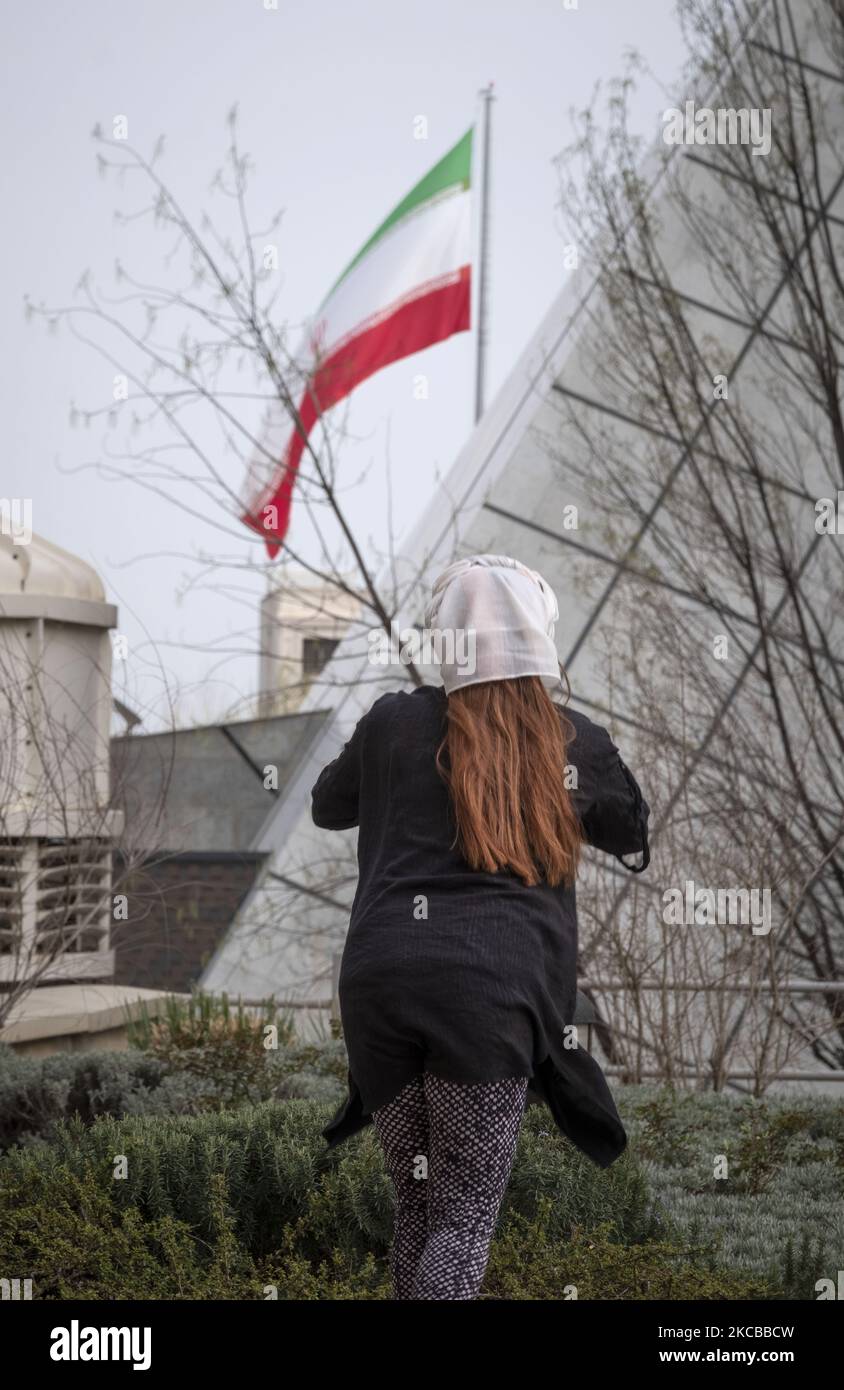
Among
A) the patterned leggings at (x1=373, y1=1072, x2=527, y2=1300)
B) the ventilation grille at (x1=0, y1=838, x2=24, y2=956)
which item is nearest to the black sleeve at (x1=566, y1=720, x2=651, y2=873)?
the patterned leggings at (x1=373, y1=1072, x2=527, y2=1300)

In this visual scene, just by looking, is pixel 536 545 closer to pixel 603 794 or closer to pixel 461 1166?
pixel 603 794

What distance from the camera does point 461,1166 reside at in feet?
8.54

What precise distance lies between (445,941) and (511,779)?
32 cm

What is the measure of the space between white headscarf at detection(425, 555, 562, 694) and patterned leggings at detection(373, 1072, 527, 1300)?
74 cm

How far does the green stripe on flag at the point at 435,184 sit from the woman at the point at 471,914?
11500 mm

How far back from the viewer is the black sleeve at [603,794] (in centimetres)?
274

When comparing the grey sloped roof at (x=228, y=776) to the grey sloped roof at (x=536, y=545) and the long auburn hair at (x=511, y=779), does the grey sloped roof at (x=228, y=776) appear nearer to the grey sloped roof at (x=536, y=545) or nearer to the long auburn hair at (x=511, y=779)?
the grey sloped roof at (x=536, y=545)

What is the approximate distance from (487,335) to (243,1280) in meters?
17.8

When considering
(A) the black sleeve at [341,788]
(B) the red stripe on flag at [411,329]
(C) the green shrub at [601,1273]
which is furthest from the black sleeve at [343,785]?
(B) the red stripe on flag at [411,329]

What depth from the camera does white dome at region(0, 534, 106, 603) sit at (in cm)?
850

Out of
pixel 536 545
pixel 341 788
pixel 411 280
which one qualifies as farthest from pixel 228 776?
pixel 341 788

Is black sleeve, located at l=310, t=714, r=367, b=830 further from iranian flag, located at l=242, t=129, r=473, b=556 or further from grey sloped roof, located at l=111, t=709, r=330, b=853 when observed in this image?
iranian flag, located at l=242, t=129, r=473, b=556

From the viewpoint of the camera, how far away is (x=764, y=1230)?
14.5 feet

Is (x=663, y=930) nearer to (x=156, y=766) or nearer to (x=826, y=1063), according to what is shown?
(x=826, y=1063)
